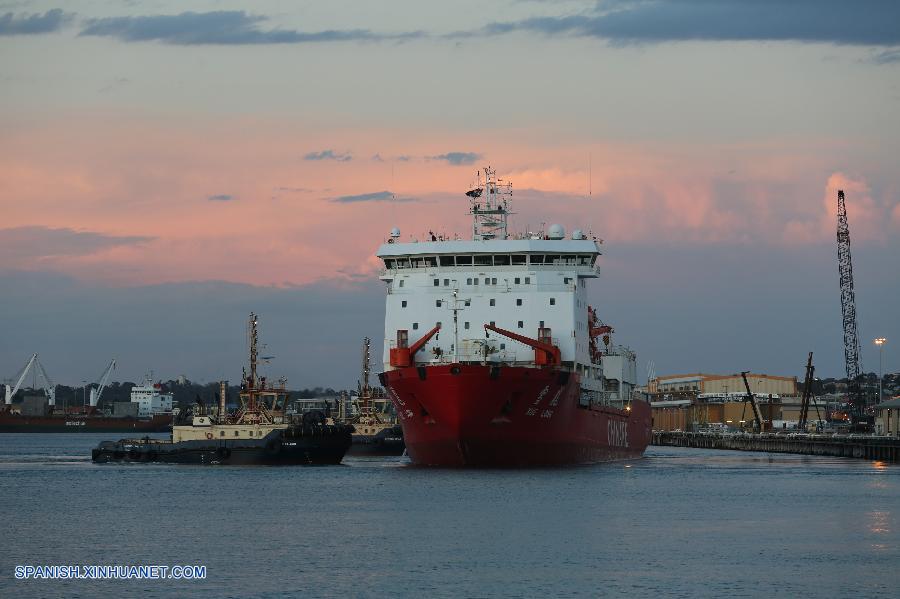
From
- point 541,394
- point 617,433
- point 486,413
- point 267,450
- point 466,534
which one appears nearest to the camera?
point 466,534

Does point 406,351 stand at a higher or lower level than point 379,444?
higher

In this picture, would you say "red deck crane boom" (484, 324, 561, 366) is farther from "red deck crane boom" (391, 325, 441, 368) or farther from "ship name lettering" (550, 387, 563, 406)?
"red deck crane boom" (391, 325, 441, 368)

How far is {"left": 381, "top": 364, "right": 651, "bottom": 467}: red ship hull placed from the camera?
61906 millimetres

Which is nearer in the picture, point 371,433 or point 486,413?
point 486,413

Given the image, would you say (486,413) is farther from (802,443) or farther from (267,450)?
(802,443)

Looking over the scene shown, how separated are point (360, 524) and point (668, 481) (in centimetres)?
2707

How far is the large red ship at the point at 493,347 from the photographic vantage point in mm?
62656

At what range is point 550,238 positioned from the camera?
72.8m

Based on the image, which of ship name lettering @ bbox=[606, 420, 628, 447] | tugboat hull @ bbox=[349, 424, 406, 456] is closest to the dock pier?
ship name lettering @ bbox=[606, 420, 628, 447]

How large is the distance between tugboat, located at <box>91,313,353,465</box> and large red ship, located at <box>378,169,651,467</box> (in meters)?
12.6

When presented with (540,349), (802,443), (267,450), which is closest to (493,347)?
(540,349)

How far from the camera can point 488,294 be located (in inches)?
2717

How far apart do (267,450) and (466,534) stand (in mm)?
38745

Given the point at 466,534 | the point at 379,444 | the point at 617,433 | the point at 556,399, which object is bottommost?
the point at 466,534
